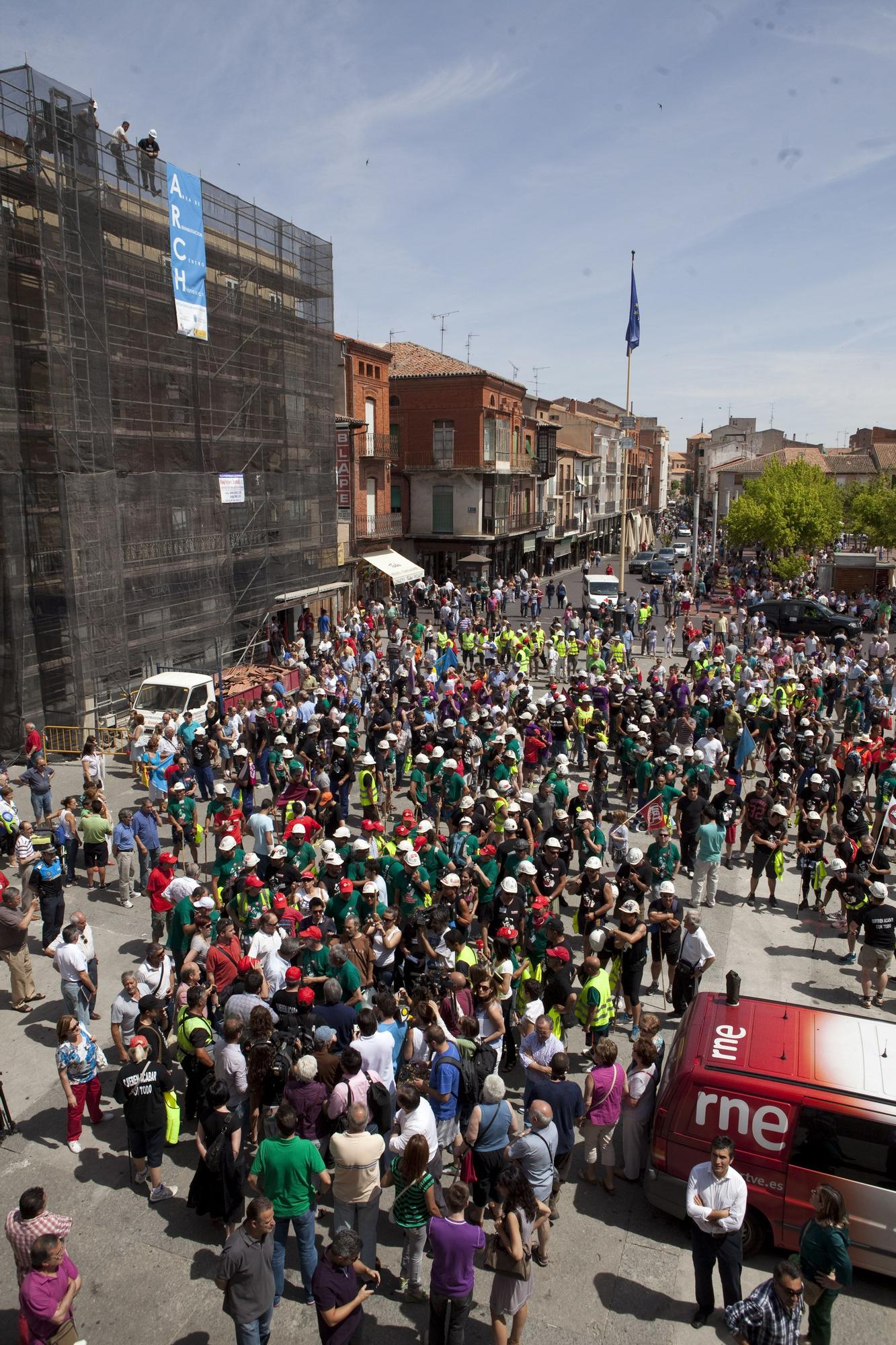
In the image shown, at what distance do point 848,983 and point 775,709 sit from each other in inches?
323

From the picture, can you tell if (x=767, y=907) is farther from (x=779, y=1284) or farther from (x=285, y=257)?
(x=285, y=257)

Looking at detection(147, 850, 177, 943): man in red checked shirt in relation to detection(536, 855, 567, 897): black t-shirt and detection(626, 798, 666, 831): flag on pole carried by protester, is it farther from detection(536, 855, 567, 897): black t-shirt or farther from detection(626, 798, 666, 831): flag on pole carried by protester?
detection(626, 798, 666, 831): flag on pole carried by protester

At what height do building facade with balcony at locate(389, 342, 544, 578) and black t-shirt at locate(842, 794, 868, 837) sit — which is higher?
building facade with balcony at locate(389, 342, 544, 578)

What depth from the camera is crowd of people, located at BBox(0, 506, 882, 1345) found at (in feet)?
18.5

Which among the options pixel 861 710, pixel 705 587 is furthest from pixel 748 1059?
pixel 705 587

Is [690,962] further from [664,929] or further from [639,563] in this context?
[639,563]

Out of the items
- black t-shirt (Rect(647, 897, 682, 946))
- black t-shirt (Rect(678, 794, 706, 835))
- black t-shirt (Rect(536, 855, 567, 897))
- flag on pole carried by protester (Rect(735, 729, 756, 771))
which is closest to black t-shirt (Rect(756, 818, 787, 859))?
black t-shirt (Rect(678, 794, 706, 835))

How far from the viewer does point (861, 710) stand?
19.2m

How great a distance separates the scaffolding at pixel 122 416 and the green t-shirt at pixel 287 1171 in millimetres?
14807

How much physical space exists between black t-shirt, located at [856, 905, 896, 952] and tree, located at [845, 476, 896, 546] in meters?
40.8

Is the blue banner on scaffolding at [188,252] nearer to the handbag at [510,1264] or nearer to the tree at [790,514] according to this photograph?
the handbag at [510,1264]

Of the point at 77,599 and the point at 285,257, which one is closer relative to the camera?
the point at 77,599

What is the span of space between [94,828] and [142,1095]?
19.0 ft

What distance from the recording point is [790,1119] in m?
6.05
